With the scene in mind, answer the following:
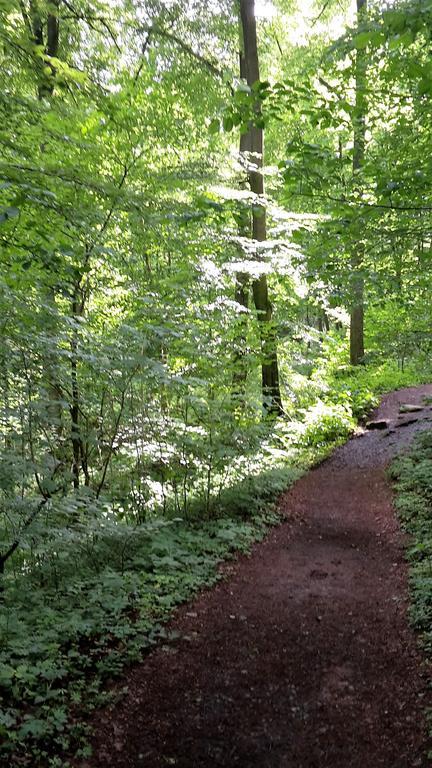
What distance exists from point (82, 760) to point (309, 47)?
52.8 feet

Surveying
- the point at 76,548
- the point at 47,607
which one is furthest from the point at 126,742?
the point at 76,548

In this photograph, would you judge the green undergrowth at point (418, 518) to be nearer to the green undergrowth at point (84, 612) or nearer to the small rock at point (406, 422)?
the small rock at point (406, 422)

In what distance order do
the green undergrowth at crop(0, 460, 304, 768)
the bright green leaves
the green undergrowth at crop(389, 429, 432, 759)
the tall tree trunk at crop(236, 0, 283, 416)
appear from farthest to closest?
the tall tree trunk at crop(236, 0, 283, 416), the green undergrowth at crop(389, 429, 432, 759), the green undergrowth at crop(0, 460, 304, 768), the bright green leaves

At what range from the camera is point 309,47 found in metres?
14.0

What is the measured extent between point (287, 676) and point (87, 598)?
209 cm

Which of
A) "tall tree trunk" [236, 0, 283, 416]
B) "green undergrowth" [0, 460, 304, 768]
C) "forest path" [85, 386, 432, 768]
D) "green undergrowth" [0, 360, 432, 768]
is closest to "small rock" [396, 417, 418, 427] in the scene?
"tall tree trunk" [236, 0, 283, 416]

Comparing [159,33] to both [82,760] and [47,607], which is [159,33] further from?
[82,760]

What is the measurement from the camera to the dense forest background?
4.39 metres

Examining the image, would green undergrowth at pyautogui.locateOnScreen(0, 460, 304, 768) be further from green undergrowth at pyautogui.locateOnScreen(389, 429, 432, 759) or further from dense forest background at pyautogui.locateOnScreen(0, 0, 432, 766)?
green undergrowth at pyautogui.locateOnScreen(389, 429, 432, 759)

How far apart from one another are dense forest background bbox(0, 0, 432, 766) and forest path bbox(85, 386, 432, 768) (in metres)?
0.38

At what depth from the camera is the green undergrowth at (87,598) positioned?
142 inches

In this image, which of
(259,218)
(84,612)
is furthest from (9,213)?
(259,218)

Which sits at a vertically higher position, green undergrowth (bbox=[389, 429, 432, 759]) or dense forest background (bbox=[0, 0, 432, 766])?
dense forest background (bbox=[0, 0, 432, 766])

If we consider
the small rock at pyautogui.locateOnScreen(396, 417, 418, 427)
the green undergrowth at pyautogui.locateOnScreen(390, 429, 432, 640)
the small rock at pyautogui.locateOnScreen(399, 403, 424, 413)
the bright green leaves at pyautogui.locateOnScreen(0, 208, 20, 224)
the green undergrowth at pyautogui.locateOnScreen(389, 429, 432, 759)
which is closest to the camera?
the bright green leaves at pyautogui.locateOnScreen(0, 208, 20, 224)
